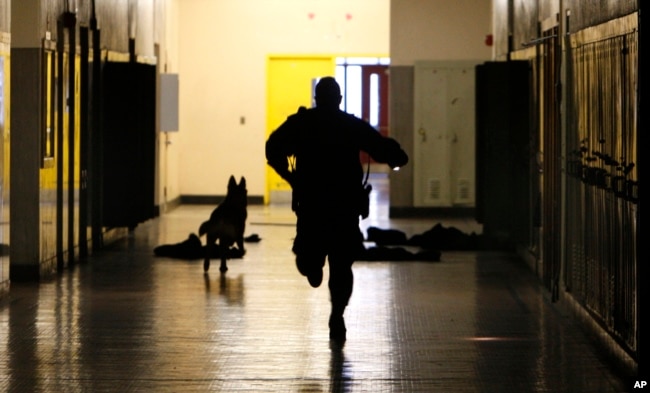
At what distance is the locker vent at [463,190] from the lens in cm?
1875

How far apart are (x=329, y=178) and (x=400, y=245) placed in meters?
6.74

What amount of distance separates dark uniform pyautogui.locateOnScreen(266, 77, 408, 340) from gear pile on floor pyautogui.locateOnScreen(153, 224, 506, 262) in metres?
3.97

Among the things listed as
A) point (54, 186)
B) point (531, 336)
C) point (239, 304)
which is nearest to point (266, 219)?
point (54, 186)

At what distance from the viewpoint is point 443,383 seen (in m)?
6.89

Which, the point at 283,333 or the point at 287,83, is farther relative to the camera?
the point at 287,83

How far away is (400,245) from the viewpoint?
48.1 ft

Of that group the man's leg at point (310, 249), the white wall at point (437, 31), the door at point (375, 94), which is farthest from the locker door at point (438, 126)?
the man's leg at point (310, 249)

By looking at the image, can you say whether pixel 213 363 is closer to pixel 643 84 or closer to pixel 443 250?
pixel 643 84

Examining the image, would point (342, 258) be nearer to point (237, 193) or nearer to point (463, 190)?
point (237, 193)

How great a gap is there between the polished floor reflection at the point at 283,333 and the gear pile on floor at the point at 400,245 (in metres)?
0.30

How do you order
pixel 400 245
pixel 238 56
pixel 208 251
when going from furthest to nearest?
pixel 238 56 < pixel 400 245 < pixel 208 251

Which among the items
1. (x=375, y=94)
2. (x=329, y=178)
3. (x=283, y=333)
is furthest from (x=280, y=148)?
(x=375, y=94)

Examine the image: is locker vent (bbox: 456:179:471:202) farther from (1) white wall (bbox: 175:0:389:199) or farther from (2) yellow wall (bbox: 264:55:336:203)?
A: (2) yellow wall (bbox: 264:55:336:203)

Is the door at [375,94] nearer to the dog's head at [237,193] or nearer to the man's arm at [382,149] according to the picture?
the dog's head at [237,193]
